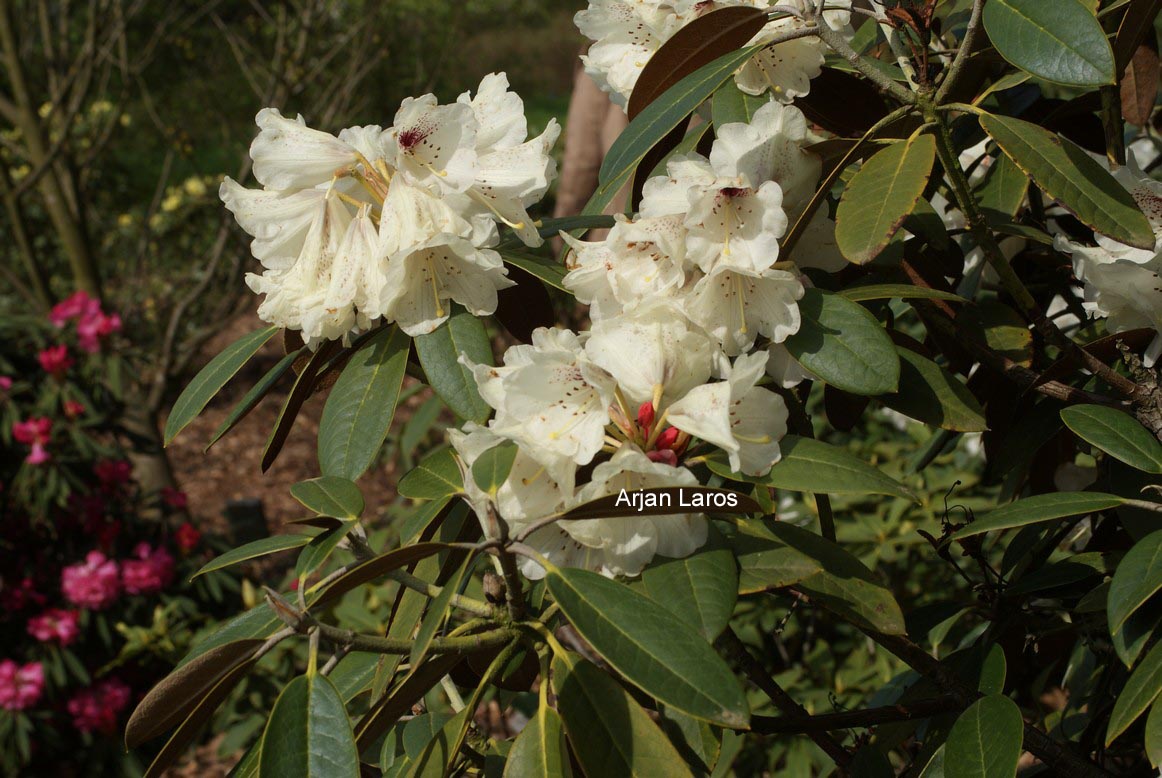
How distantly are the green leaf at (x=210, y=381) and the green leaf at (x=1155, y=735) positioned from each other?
2.71ft

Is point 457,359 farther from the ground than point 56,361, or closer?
farther from the ground

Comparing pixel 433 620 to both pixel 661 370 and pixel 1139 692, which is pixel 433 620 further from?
pixel 1139 692

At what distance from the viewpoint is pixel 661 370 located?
31.4 inches

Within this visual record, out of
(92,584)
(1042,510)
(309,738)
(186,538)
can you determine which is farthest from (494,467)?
(186,538)

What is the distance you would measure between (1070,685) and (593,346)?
113cm

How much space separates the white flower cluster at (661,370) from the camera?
782mm

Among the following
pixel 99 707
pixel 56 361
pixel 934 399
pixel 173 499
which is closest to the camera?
pixel 934 399

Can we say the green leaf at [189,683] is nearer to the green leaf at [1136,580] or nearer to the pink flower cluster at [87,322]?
the green leaf at [1136,580]

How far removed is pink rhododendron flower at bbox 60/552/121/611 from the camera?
2.99 meters

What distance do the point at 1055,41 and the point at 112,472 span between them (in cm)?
310

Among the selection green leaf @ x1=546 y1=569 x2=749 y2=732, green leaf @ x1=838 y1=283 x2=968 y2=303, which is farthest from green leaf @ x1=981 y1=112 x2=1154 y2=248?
green leaf @ x1=546 y1=569 x2=749 y2=732

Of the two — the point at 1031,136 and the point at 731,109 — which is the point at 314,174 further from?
the point at 1031,136

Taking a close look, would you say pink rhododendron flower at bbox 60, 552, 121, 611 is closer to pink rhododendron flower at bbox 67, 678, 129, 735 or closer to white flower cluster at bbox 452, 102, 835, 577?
pink rhododendron flower at bbox 67, 678, 129, 735

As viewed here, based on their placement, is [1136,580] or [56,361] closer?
[1136,580]
